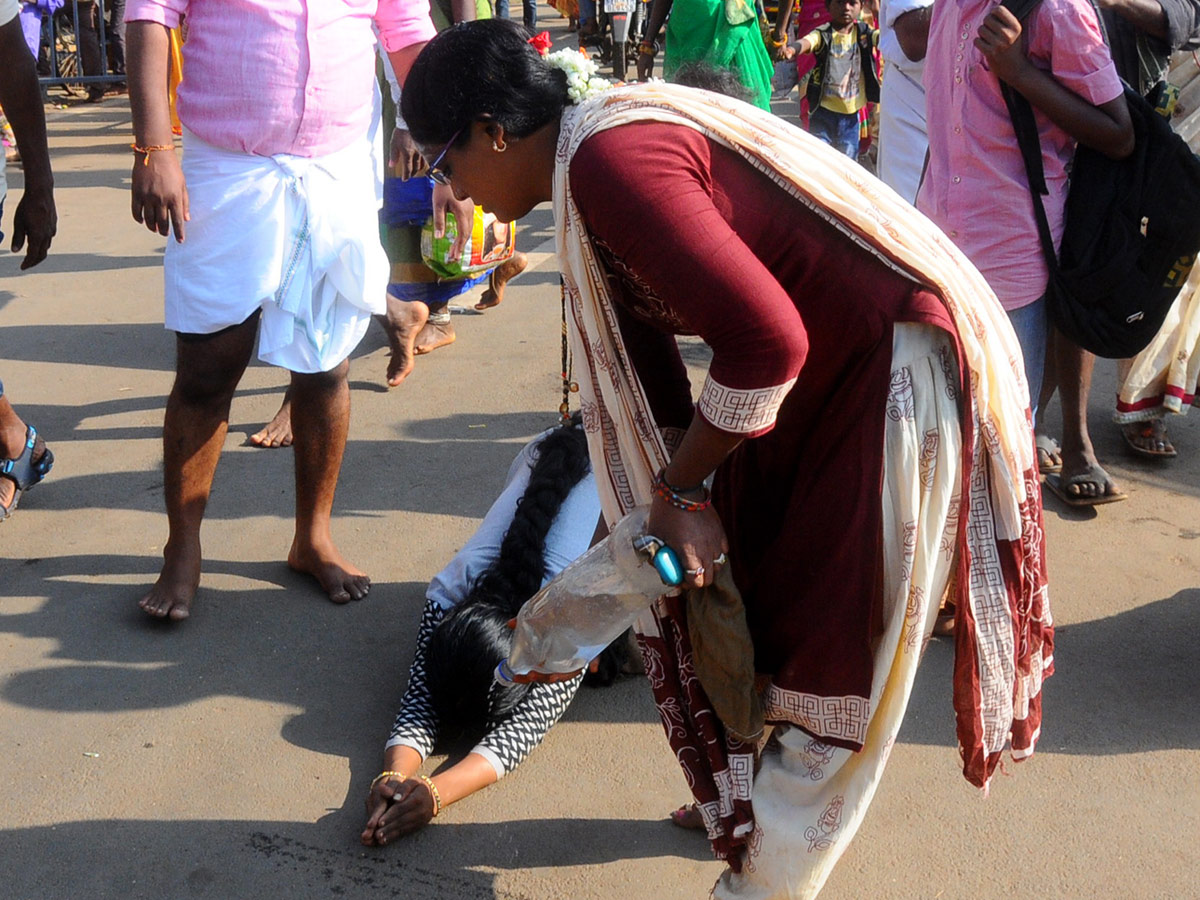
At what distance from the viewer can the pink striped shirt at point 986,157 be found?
294 centimetres

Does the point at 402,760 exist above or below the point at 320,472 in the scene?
below

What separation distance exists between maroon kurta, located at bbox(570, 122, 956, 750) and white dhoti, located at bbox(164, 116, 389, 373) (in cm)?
133

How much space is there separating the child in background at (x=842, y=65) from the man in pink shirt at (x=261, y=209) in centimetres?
335

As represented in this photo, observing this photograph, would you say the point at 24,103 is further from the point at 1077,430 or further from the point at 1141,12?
the point at 1077,430

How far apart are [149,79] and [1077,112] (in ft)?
7.13

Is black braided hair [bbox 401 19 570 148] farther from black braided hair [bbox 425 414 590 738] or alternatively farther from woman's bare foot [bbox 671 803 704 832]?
woman's bare foot [bbox 671 803 704 832]

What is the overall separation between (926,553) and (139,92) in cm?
214

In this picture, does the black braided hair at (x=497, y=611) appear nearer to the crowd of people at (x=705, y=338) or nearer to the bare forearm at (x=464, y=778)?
the crowd of people at (x=705, y=338)

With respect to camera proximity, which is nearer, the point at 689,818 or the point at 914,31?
the point at 689,818

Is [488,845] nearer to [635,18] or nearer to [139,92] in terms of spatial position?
[139,92]

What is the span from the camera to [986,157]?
9.85ft

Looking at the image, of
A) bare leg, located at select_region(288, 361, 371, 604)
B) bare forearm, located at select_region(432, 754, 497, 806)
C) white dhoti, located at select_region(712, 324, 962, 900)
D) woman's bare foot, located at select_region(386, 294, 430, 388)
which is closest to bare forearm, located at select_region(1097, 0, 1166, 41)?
white dhoti, located at select_region(712, 324, 962, 900)

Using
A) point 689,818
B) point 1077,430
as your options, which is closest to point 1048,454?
point 1077,430

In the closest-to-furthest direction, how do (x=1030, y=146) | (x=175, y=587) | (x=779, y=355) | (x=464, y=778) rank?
(x=779, y=355) → (x=464, y=778) → (x=1030, y=146) → (x=175, y=587)
